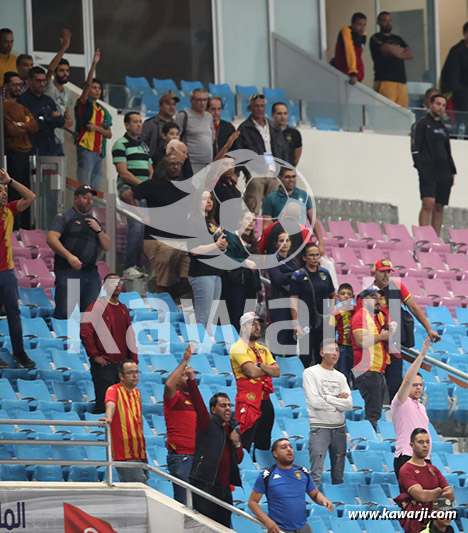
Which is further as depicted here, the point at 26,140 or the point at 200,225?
the point at 26,140

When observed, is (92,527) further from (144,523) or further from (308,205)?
(308,205)

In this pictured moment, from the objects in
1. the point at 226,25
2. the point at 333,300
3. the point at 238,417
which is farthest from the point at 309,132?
the point at 238,417

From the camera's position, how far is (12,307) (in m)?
10.6

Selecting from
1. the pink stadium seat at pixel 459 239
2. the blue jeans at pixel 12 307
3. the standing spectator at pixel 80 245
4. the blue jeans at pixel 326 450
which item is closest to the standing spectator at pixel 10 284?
the blue jeans at pixel 12 307

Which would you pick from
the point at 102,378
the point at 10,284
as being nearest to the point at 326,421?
the point at 102,378

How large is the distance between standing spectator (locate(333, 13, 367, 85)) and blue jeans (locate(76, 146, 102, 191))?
559 centimetres

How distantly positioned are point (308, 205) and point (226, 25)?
20.5ft

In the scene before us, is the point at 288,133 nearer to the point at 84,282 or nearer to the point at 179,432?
the point at 84,282

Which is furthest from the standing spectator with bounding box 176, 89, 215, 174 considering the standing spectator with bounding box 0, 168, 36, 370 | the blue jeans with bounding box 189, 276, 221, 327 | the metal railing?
the metal railing

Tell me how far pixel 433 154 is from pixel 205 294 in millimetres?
4990

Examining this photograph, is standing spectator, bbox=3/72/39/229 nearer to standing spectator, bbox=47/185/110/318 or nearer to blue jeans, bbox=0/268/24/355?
standing spectator, bbox=47/185/110/318

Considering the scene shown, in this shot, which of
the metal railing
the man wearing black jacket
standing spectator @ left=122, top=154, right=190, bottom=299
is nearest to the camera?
the metal railing

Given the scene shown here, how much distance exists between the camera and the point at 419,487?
29.5 ft

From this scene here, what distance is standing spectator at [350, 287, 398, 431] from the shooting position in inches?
A: 421
